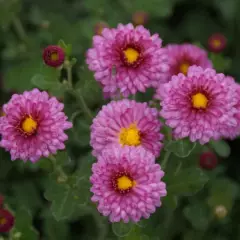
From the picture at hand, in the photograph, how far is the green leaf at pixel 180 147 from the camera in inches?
73.0

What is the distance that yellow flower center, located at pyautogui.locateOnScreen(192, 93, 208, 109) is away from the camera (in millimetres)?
1780

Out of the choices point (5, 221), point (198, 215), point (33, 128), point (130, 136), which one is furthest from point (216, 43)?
point (5, 221)

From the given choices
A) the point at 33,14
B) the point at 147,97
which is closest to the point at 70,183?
the point at 147,97

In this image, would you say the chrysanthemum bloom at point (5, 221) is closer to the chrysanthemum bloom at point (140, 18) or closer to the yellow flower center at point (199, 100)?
the yellow flower center at point (199, 100)

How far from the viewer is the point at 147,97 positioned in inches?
113

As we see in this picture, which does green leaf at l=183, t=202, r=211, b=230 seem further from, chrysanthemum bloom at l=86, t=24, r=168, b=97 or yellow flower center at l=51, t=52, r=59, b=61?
yellow flower center at l=51, t=52, r=59, b=61

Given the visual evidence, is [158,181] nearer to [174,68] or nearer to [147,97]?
[174,68]

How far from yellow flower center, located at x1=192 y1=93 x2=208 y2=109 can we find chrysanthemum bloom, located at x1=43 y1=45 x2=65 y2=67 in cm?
49

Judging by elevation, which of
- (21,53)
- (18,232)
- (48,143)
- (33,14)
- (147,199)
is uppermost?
(33,14)

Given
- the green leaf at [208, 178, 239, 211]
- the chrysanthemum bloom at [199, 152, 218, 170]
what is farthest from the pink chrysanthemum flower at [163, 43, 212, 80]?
the green leaf at [208, 178, 239, 211]

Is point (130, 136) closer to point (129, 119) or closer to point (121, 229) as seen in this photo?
point (129, 119)

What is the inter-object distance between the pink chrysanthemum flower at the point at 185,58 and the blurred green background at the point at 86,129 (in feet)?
1.06

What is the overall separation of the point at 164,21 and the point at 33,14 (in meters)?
0.84

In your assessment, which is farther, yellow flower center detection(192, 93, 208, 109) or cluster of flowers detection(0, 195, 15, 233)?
cluster of flowers detection(0, 195, 15, 233)
